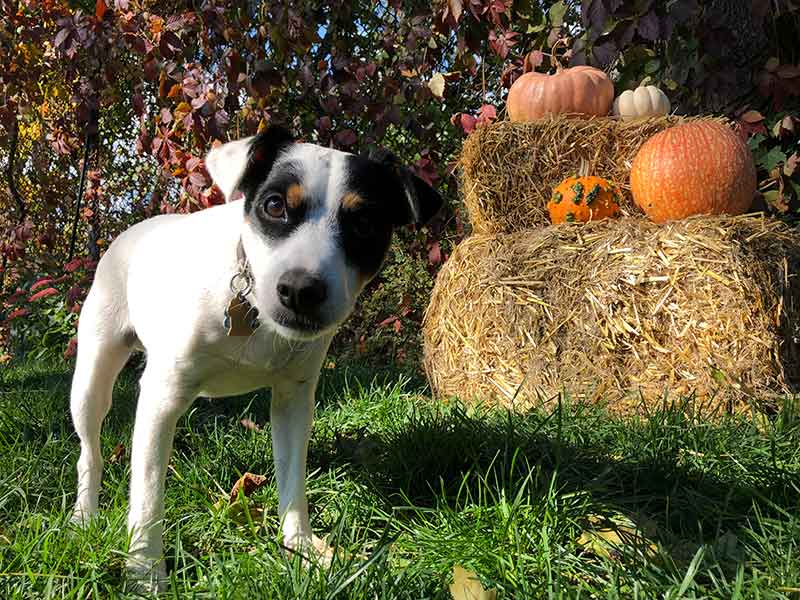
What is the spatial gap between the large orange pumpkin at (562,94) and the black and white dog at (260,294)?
248cm

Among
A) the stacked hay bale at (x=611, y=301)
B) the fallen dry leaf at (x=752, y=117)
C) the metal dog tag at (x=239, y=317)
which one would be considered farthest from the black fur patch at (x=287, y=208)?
the fallen dry leaf at (x=752, y=117)

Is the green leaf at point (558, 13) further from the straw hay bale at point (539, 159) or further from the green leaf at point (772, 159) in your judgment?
the green leaf at point (772, 159)

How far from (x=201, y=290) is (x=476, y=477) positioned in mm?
1111

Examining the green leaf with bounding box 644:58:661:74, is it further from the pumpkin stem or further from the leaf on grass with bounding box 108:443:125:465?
the leaf on grass with bounding box 108:443:125:465

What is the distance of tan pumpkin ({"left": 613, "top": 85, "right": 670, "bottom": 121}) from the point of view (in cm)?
451

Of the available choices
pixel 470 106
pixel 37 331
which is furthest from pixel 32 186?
pixel 470 106

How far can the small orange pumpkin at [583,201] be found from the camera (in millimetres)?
4133

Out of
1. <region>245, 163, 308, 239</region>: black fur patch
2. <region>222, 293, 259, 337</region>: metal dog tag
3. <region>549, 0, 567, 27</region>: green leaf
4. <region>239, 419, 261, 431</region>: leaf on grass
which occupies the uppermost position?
<region>549, 0, 567, 27</region>: green leaf

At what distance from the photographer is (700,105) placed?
4812 mm

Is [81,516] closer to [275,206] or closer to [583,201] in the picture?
[275,206]

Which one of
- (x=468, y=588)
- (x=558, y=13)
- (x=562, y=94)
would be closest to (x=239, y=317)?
(x=468, y=588)

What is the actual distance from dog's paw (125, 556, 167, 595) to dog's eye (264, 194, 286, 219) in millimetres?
1006

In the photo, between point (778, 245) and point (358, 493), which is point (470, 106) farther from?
point (358, 493)

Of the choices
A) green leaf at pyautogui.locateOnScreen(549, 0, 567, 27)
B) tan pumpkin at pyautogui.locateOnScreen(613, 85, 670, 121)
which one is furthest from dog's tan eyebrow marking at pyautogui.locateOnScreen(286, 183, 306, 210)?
green leaf at pyautogui.locateOnScreen(549, 0, 567, 27)
